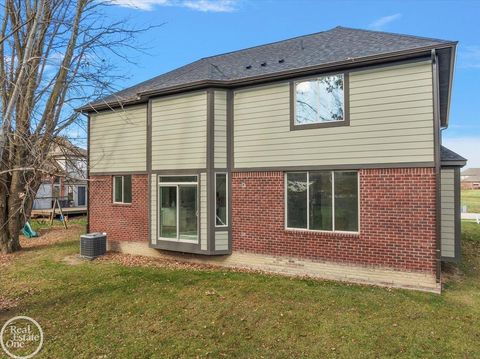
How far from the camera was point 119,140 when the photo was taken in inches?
465

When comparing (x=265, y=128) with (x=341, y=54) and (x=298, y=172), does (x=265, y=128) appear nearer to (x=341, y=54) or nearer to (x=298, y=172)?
(x=298, y=172)

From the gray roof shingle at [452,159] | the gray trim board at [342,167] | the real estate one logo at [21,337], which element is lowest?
the real estate one logo at [21,337]

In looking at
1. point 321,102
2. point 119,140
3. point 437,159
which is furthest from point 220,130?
point 437,159

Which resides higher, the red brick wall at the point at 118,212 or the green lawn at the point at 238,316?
the red brick wall at the point at 118,212

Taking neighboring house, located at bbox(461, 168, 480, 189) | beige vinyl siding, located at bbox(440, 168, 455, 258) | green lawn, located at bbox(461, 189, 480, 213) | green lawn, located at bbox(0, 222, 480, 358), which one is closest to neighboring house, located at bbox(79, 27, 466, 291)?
beige vinyl siding, located at bbox(440, 168, 455, 258)

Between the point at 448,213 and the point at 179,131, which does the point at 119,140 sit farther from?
the point at 448,213

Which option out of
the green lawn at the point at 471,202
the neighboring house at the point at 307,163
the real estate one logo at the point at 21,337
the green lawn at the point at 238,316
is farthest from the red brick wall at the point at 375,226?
the green lawn at the point at 471,202

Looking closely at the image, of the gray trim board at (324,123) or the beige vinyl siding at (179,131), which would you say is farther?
the beige vinyl siding at (179,131)

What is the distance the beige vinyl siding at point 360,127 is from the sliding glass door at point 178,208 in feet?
6.03

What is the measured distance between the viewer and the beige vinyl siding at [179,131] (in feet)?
31.6

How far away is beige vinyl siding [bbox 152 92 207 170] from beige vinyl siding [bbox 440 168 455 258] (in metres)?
6.25

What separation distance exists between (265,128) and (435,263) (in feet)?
17.1

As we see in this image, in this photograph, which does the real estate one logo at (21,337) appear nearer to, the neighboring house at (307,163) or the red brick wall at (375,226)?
the neighboring house at (307,163)

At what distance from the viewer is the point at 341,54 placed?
8.65m
